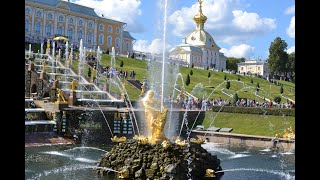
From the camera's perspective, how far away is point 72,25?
58.4 metres

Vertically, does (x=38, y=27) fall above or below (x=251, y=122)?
above

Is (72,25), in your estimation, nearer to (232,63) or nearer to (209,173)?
(232,63)

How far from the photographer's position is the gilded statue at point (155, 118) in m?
11.3

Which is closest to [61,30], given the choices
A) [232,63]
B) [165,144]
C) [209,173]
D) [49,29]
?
[49,29]

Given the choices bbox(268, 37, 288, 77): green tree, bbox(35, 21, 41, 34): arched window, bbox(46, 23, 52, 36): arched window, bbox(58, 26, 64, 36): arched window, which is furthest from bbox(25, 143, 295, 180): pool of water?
bbox(268, 37, 288, 77): green tree

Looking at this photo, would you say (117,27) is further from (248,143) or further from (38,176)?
(38,176)

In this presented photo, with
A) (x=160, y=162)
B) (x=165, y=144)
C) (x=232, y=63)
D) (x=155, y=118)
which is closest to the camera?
(x=160, y=162)

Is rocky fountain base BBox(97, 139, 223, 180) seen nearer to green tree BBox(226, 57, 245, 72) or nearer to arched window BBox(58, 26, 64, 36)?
arched window BBox(58, 26, 64, 36)

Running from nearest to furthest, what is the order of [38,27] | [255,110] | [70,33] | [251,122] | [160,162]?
[160,162] → [251,122] → [255,110] → [38,27] → [70,33]

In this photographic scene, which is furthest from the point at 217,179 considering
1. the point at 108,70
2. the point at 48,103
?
the point at 108,70

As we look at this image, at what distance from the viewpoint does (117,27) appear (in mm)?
64500

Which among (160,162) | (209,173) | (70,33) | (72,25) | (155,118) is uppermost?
(72,25)

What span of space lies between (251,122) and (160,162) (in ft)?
47.3
